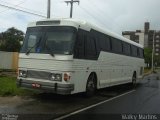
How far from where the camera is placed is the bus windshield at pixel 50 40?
13.4 meters

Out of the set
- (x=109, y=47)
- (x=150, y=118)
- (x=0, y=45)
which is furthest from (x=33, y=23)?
(x=0, y=45)

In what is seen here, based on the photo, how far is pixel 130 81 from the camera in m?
24.0

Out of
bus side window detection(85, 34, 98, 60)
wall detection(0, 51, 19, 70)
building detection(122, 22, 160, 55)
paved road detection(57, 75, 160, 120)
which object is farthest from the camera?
building detection(122, 22, 160, 55)

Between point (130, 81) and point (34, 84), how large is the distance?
38.5 ft

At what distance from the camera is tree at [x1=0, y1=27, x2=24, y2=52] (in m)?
88.1

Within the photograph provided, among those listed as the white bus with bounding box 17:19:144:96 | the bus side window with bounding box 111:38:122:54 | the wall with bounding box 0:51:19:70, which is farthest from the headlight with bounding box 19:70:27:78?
the wall with bounding box 0:51:19:70

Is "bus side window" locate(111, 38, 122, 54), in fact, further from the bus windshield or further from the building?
the building

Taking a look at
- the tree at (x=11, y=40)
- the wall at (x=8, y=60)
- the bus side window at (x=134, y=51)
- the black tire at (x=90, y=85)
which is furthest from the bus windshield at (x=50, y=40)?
the tree at (x=11, y=40)

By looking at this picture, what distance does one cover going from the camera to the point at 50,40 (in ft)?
45.0

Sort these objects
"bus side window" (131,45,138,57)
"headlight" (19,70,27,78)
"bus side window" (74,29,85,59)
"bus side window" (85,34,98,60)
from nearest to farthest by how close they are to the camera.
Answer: "bus side window" (74,29,85,59) → "headlight" (19,70,27,78) → "bus side window" (85,34,98,60) → "bus side window" (131,45,138,57)

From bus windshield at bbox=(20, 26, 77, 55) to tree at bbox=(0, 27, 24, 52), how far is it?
7352cm

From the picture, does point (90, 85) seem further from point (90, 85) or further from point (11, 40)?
point (11, 40)

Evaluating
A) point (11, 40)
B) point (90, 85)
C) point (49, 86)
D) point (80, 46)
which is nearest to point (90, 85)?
point (90, 85)

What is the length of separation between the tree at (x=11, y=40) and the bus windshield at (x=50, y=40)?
73520mm
